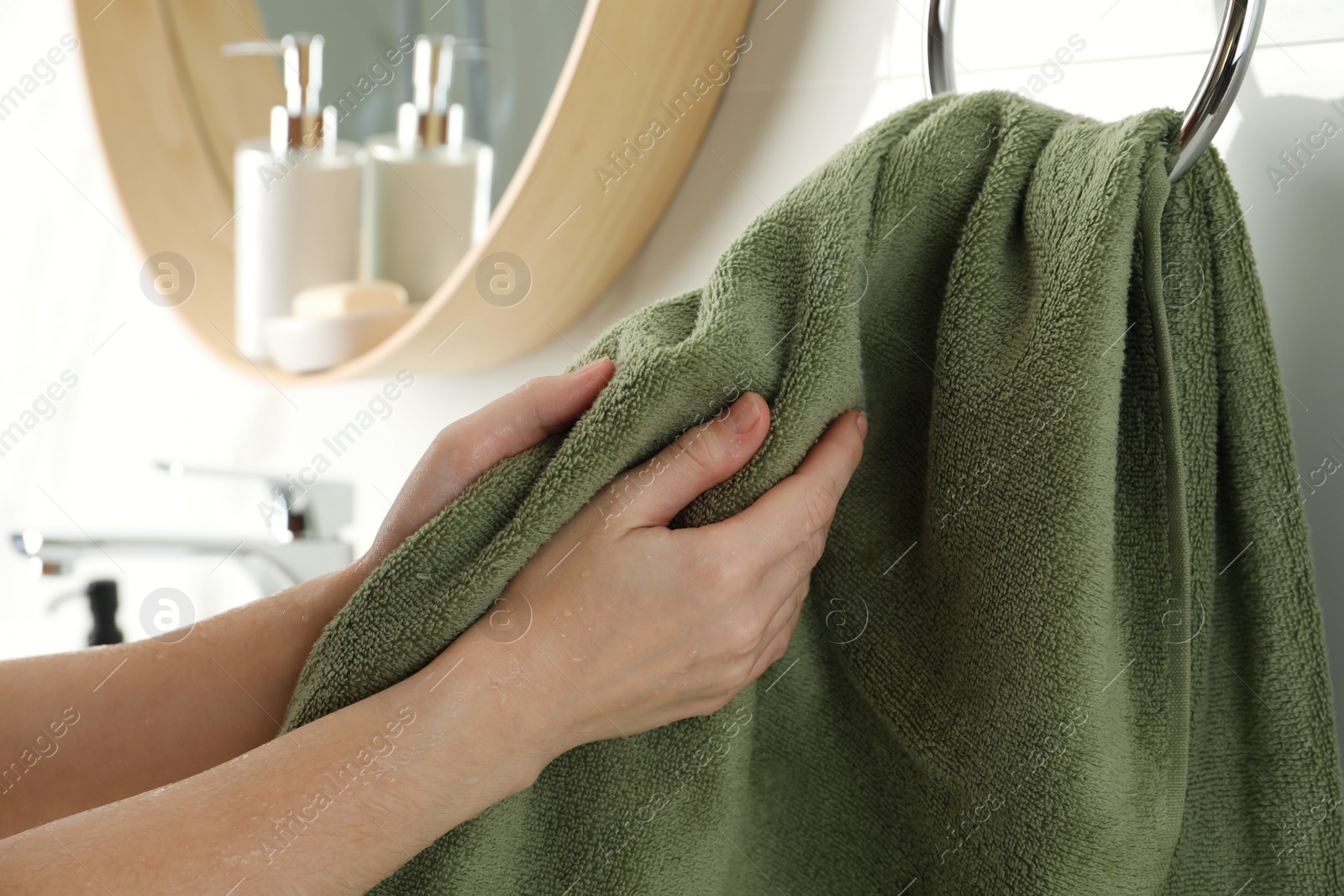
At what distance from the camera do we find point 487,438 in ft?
1.27

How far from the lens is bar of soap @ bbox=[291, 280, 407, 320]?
700 mm

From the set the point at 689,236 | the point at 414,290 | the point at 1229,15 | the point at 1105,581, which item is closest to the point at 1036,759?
the point at 1105,581

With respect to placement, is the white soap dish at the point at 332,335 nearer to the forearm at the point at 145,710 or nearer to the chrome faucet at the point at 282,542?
the chrome faucet at the point at 282,542

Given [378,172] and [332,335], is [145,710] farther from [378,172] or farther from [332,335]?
[378,172]

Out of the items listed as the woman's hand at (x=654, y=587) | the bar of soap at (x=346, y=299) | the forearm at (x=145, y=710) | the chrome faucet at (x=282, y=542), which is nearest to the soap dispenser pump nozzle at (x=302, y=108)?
the bar of soap at (x=346, y=299)

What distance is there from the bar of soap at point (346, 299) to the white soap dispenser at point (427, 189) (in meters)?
0.02

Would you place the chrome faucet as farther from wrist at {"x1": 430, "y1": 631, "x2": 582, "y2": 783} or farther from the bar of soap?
wrist at {"x1": 430, "y1": 631, "x2": 582, "y2": 783}

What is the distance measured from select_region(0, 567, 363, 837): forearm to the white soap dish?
267 mm

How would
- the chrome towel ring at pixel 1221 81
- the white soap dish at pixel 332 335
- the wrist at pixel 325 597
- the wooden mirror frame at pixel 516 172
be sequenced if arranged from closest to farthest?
the chrome towel ring at pixel 1221 81
the wrist at pixel 325 597
the wooden mirror frame at pixel 516 172
the white soap dish at pixel 332 335

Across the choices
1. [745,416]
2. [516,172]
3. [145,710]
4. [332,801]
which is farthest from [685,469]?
[516,172]

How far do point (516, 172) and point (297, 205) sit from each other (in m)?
0.17

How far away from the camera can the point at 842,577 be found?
399 mm

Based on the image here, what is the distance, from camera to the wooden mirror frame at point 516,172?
0.55m

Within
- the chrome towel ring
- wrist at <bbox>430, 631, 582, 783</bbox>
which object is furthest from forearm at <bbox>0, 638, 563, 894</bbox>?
the chrome towel ring
